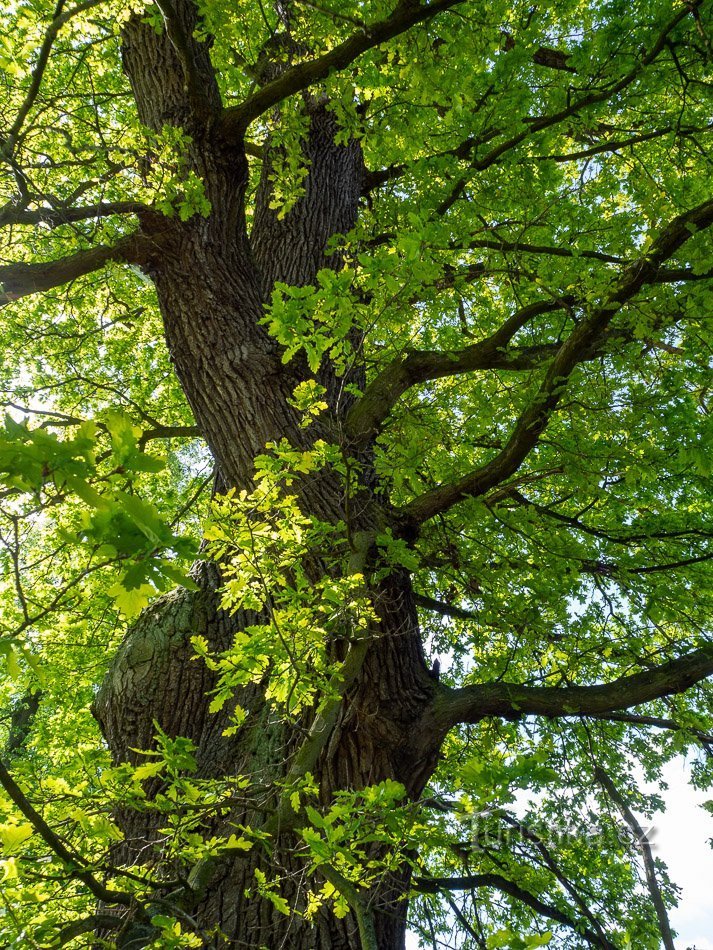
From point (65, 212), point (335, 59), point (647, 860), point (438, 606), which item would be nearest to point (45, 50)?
point (65, 212)

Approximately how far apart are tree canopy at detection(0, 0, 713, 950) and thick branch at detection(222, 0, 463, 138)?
0.02 m

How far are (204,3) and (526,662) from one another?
15.3ft

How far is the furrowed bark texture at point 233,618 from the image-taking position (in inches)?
111

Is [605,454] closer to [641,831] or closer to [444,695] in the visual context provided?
[444,695]

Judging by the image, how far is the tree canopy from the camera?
229cm

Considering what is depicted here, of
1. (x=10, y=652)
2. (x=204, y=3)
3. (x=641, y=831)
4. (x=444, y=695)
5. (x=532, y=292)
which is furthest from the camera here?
(x=532, y=292)

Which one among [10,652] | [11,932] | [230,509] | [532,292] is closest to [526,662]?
[532,292]

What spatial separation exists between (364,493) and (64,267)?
2111mm

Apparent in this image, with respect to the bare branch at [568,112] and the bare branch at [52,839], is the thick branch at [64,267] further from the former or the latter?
the bare branch at [52,839]

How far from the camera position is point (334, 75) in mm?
3703

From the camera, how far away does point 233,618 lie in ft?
12.5

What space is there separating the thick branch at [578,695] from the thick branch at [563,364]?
0.93m

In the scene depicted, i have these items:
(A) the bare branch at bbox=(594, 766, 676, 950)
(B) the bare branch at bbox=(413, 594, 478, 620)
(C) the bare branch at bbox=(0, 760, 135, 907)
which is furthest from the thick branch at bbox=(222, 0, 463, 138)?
(A) the bare branch at bbox=(594, 766, 676, 950)

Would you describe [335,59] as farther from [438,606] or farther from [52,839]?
[52,839]
